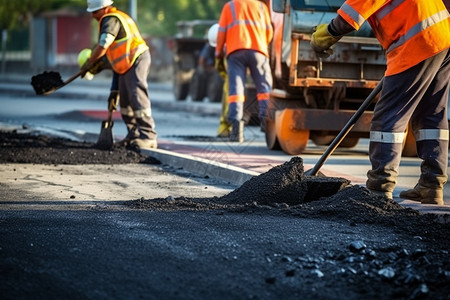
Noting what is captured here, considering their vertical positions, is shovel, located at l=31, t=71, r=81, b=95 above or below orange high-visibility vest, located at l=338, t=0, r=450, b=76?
below

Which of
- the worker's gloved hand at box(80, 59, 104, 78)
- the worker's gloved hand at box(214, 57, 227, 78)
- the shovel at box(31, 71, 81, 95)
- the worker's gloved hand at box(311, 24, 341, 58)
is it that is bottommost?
the shovel at box(31, 71, 81, 95)

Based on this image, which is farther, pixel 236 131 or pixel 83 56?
pixel 236 131

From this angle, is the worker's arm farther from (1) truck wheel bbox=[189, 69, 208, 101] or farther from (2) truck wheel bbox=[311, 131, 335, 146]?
(1) truck wheel bbox=[189, 69, 208, 101]

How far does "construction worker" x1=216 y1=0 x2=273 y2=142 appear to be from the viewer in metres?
11.7

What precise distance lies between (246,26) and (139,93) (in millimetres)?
1812

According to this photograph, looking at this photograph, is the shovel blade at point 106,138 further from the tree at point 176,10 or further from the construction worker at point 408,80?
the tree at point 176,10

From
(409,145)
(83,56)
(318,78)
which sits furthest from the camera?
(83,56)

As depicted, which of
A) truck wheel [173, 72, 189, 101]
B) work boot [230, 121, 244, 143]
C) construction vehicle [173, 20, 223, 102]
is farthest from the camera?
truck wheel [173, 72, 189, 101]

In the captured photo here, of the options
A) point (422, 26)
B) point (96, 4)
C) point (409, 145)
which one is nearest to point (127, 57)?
point (96, 4)

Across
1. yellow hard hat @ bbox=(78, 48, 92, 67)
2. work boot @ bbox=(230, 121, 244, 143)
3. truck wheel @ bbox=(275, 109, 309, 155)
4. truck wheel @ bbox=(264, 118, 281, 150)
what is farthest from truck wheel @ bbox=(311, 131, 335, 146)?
yellow hard hat @ bbox=(78, 48, 92, 67)

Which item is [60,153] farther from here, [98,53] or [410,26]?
[410,26]

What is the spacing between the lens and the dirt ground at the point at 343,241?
4262 millimetres

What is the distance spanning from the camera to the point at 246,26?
38.3 ft

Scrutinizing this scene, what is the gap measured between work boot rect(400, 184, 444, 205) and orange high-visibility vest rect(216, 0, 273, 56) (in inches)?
203
